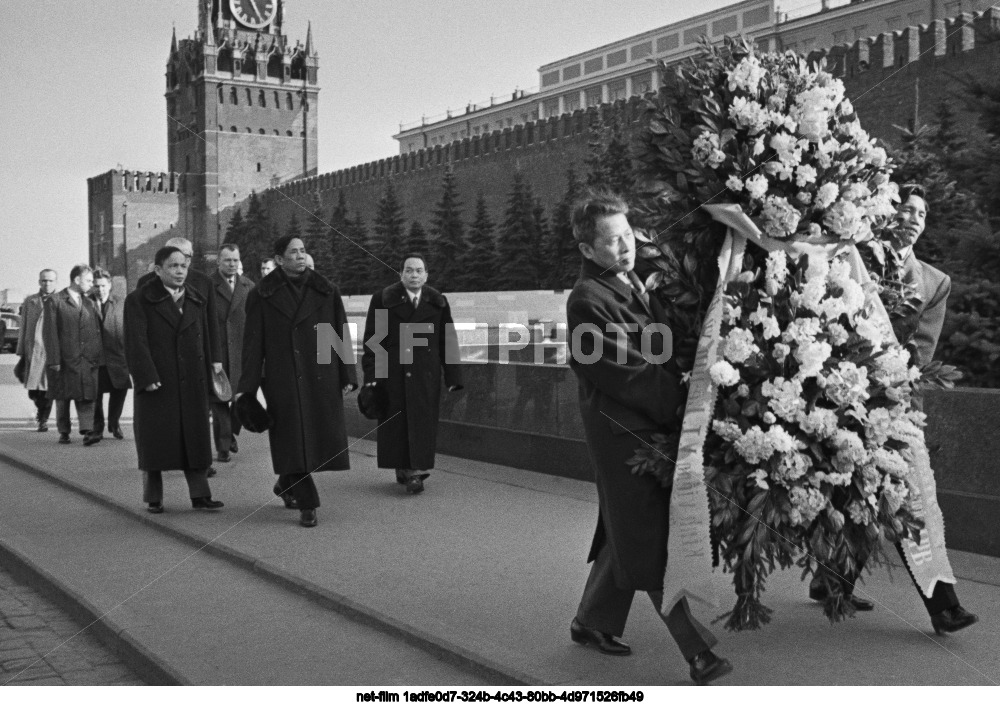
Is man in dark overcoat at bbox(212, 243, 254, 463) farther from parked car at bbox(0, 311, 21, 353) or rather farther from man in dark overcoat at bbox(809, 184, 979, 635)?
parked car at bbox(0, 311, 21, 353)

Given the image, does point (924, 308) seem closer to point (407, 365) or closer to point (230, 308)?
point (407, 365)

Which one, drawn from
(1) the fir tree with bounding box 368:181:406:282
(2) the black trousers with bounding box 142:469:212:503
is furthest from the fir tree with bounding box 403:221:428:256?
(2) the black trousers with bounding box 142:469:212:503

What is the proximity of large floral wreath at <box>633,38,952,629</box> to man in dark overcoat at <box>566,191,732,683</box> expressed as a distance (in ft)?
0.29

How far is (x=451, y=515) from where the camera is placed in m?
5.82

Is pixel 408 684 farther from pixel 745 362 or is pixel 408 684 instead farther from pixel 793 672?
pixel 745 362

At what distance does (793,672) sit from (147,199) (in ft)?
252

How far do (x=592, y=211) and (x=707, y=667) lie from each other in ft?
4.11

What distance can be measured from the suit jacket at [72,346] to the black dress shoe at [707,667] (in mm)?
7193

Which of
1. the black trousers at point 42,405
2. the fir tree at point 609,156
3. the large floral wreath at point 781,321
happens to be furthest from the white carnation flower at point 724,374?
the fir tree at point 609,156

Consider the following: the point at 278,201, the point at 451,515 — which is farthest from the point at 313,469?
the point at 278,201

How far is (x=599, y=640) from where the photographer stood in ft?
11.3

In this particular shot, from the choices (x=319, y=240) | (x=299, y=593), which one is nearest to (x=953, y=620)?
(x=299, y=593)

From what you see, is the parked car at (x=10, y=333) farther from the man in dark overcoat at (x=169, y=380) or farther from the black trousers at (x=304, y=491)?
the black trousers at (x=304, y=491)

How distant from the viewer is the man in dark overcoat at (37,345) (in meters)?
9.91
